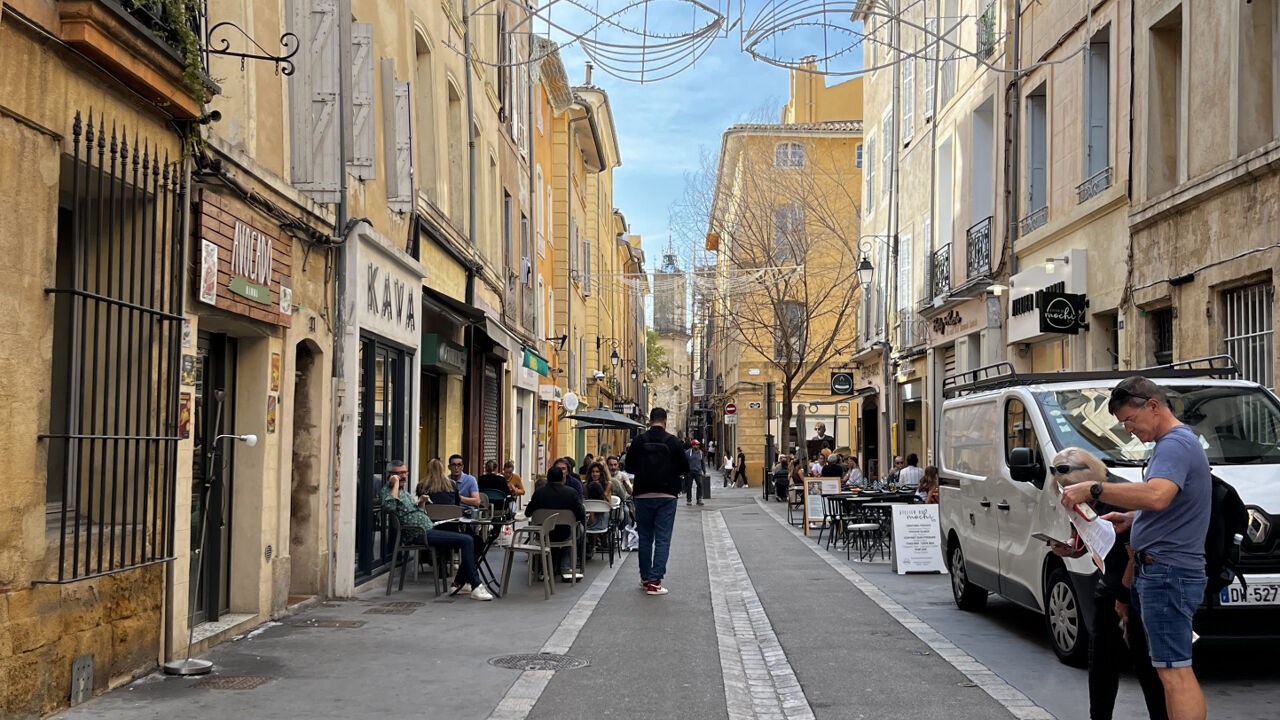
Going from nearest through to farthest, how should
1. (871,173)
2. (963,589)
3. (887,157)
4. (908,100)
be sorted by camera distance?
(963,589), (908,100), (887,157), (871,173)

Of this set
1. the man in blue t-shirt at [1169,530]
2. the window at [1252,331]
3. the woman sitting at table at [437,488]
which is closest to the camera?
the man in blue t-shirt at [1169,530]

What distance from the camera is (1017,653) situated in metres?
9.16

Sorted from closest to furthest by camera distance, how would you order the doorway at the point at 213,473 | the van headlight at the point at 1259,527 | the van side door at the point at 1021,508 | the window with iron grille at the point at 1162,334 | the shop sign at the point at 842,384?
the van headlight at the point at 1259,527
the van side door at the point at 1021,508
the doorway at the point at 213,473
the window with iron grille at the point at 1162,334
the shop sign at the point at 842,384

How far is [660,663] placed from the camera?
8680 millimetres

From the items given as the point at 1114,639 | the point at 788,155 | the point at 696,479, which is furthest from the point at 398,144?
the point at 788,155

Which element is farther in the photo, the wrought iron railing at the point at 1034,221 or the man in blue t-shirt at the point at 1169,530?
the wrought iron railing at the point at 1034,221

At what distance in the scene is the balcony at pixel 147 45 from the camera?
21.5 feet

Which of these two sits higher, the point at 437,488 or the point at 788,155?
the point at 788,155

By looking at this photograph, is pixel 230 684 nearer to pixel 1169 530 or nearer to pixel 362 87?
pixel 1169 530

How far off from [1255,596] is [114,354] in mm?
6927

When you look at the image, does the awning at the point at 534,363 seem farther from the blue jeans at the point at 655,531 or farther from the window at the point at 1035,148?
the blue jeans at the point at 655,531

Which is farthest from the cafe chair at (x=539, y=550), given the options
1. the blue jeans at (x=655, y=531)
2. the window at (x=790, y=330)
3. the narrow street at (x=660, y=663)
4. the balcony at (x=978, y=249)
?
the window at (x=790, y=330)

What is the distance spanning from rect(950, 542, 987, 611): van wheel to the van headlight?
3.88m

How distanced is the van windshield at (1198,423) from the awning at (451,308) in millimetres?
9214
